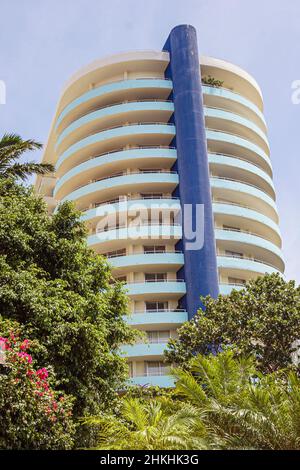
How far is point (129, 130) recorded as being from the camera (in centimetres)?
4684

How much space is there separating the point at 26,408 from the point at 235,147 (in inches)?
1528

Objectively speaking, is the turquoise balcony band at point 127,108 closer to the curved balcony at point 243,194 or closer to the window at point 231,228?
the curved balcony at point 243,194

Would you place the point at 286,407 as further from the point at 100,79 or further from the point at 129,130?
the point at 100,79

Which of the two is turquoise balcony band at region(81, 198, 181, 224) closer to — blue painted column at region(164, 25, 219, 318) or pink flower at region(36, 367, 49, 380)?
blue painted column at region(164, 25, 219, 318)

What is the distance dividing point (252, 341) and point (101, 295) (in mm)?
11558

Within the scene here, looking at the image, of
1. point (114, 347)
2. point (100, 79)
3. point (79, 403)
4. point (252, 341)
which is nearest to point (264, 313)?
point (252, 341)

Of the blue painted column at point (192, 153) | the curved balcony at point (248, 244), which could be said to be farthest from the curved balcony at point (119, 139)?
the curved balcony at point (248, 244)

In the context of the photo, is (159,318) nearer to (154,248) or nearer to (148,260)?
(148,260)

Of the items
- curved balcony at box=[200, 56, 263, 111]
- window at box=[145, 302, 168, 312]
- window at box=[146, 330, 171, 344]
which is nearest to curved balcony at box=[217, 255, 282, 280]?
window at box=[145, 302, 168, 312]

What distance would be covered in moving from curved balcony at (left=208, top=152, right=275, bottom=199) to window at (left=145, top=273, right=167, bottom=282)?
10.8 meters

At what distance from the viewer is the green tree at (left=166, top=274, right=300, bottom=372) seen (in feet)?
90.7

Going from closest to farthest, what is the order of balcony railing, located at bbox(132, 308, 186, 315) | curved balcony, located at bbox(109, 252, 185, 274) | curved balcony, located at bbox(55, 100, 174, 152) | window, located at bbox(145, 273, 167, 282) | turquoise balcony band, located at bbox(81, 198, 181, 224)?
balcony railing, located at bbox(132, 308, 186, 315), curved balcony, located at bbox(109, 252, 185, 274), turquoise balcony band, located at bbox(81, 198, 181, 224), window, located at bbox(145, 273, 167, 282), curved balcony, located at bbox(55, 100, 174, 152)

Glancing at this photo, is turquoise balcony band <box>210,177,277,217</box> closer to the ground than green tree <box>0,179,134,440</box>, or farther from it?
farther from it

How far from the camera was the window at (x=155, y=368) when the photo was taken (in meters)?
40.5
